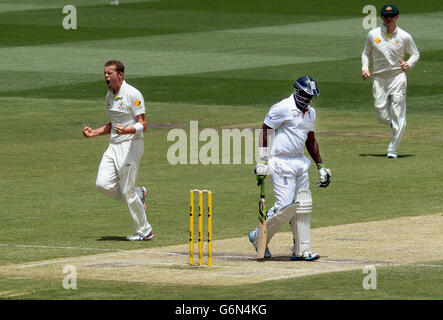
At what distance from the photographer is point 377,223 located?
17.6 meters

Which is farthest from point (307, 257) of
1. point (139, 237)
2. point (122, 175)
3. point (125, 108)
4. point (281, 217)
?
point (125, 108)

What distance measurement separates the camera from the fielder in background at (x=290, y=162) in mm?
15109

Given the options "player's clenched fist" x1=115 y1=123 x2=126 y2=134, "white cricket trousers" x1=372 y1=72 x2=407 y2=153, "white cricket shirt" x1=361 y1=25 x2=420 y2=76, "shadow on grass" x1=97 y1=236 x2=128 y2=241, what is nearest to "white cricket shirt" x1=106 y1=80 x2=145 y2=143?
"player's clenched fist" x1=115 y1=123 x2=126 y2=134

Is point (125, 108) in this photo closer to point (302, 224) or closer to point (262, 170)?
point (262, 170)

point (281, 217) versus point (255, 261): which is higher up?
point (281, 217)

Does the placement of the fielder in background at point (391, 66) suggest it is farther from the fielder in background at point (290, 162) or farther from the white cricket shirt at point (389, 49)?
the fielder in background at point (290, 162)

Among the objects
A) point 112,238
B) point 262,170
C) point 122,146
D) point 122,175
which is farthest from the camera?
point 122,146

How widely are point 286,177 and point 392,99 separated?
1045cm

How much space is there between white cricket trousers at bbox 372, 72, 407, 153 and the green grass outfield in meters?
0.77

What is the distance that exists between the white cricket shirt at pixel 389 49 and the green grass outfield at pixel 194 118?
1.69m

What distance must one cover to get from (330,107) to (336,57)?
1107 cm

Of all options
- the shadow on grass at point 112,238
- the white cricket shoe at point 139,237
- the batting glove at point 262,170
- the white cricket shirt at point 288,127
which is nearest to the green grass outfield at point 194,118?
the shadow on grass at point 112,238

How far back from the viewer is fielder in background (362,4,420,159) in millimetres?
24891

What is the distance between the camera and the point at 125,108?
1686 cm
